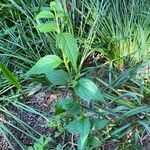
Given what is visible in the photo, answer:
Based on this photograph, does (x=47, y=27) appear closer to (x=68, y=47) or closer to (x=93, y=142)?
(x=68, y=47)

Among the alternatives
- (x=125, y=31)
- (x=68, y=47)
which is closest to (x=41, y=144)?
(x=68, y=47)

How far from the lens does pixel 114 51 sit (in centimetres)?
186

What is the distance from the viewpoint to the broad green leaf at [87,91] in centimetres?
131

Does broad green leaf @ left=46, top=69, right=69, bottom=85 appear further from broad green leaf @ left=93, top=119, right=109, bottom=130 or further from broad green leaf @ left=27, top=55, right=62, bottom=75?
broad green leaf @ left=93, top=119, right=109, bottom=130

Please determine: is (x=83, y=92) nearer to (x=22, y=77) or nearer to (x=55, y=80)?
(x=55, y=80)

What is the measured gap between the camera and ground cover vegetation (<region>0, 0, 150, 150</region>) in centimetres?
153

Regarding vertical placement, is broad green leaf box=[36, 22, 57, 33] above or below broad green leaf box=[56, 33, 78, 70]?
above

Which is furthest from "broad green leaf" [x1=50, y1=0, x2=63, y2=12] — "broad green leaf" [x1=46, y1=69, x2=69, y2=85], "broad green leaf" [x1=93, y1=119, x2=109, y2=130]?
"broad green leaf" [x1=93, y1=119, x2=109, y2=130]

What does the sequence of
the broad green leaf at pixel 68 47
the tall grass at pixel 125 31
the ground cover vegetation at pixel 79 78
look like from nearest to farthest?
the broad green leaf at pixel 68 47, the ground cover vegetation at pixel 79 78, the tall grass at pixel 125 31

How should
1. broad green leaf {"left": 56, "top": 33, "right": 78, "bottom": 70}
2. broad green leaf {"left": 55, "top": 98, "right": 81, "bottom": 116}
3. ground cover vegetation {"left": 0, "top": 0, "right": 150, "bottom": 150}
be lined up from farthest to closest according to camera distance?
ground cover vegetation {"left": 0, "top": 0, "right": 150, "bottom": 150}, broad green leaf {"left": 55, "top": 98, "right": 81, "bottom": 116}, broad green leaf {"left": 56, "top": 33, "right": 78, "bottom": 70}

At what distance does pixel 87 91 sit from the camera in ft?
4.35

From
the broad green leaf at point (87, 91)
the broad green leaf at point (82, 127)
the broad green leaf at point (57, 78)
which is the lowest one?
the broad green leaf at point (82, 127)

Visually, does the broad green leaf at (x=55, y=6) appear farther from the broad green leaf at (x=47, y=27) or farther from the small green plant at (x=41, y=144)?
the small green plant at (x=41, y=144)

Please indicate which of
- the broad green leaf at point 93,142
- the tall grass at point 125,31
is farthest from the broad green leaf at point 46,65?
the tall grass at point 125,31
